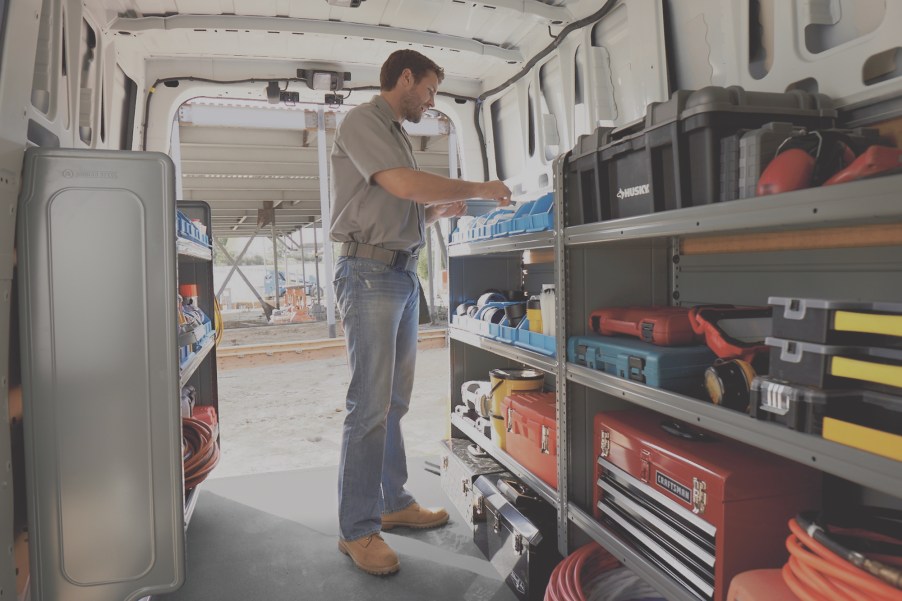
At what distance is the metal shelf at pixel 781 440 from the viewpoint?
3.03 feet

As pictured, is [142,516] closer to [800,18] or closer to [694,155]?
[694,155]

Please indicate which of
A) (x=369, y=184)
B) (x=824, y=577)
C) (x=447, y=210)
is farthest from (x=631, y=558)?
(x=447, y=210)

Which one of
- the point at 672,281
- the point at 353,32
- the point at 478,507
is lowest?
the point at 478,507

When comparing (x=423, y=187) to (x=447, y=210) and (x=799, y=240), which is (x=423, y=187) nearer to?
(x=447, y=210)

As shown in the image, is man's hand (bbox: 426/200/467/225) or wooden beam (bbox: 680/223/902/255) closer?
wooden beam (bbox: 680/223/902/255)

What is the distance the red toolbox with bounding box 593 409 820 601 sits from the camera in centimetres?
137

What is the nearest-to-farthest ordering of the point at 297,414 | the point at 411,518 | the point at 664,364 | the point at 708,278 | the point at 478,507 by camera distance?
the point at 664,364, the point at 708,278, the point at 478,507, the point at 411,518, the point at 297,414

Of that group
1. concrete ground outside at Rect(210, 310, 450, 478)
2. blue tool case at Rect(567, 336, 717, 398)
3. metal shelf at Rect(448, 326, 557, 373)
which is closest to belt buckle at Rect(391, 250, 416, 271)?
metal shelf at Rect(448, 326, 557, 373)

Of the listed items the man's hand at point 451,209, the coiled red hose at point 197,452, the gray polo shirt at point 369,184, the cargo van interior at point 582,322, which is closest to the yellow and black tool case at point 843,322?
the cargo van interior at point 582,322

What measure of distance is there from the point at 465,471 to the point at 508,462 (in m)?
0.32

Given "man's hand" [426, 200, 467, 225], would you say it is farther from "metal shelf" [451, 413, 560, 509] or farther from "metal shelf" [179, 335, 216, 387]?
"metal shelf" [179, 335, 216, 387]

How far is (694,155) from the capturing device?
1.43 m

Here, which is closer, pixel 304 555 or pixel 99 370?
pixel 99 370

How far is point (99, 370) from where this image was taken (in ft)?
5.65
